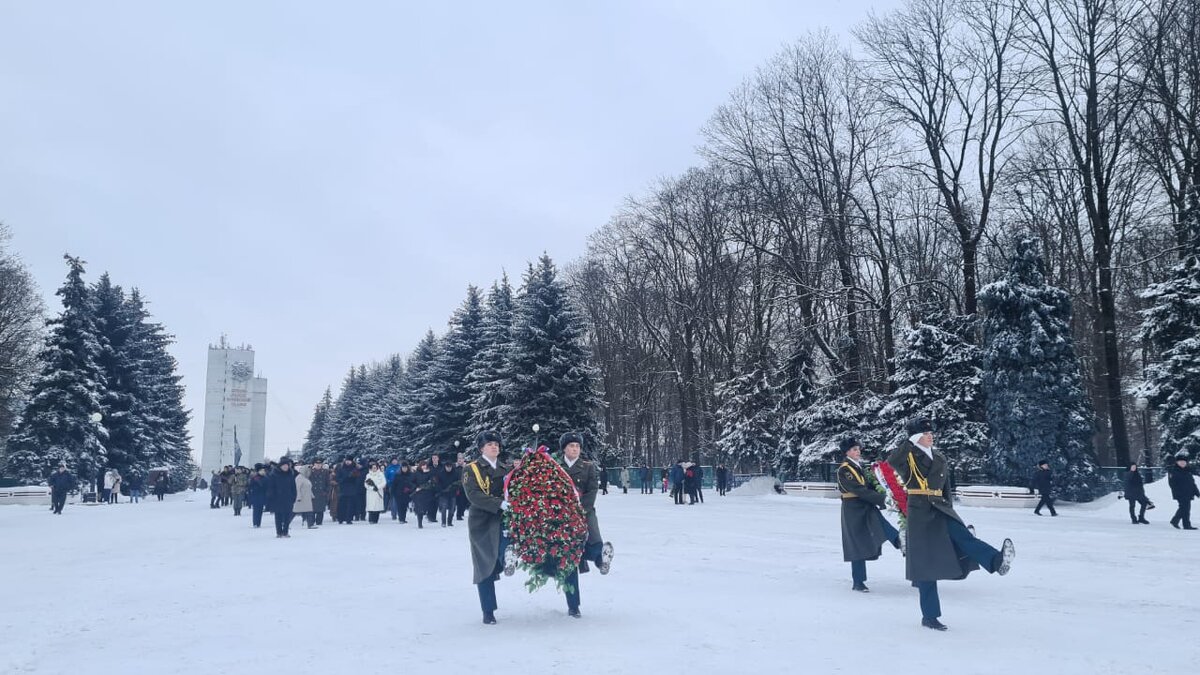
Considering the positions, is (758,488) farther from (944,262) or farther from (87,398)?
(87,398)

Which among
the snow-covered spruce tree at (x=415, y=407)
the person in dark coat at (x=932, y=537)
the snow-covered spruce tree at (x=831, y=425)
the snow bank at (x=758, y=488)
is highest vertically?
the snow-covered spruce tree at (x=415, y=407)

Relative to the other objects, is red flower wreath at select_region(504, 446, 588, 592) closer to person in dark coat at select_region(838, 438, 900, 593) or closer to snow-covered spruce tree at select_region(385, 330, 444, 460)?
person in dark coat at select_region(838, 438, 900, 593)

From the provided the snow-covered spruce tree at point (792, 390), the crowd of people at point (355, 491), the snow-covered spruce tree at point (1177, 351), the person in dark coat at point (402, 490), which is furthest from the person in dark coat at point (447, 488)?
the snow-covered spruce tree at point (792, 390)

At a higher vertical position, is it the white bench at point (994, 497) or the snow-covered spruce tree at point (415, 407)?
the snow-covered spruce tree at point (415, 407)

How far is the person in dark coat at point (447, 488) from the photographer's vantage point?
76.2ft

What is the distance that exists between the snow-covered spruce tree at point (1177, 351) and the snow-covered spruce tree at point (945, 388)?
17.4ft

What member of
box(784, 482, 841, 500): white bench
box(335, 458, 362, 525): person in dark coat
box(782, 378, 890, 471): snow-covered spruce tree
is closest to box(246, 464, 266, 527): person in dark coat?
box(335, 458, 362, 525): person in dark coat

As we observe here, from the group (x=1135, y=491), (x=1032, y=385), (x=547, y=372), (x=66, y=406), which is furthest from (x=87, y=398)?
(x=1135, y=491)

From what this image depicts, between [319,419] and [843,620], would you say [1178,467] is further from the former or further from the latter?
[319,419]

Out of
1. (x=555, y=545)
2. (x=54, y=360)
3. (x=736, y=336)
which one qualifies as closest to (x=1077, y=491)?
(x=736, y=336)

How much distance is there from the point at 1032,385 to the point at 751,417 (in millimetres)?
16528

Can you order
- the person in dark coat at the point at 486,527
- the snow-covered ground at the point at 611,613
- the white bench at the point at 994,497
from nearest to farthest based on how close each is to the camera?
the snow-covered ground at the point at 611,613, the person in dark coat at the point at 486,527, the white bench at the point at 994,497

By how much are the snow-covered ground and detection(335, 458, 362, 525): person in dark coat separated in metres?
7.45

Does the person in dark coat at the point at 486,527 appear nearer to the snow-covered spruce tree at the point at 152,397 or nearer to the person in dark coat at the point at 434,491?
the person in dark coat at the point at 434,491
